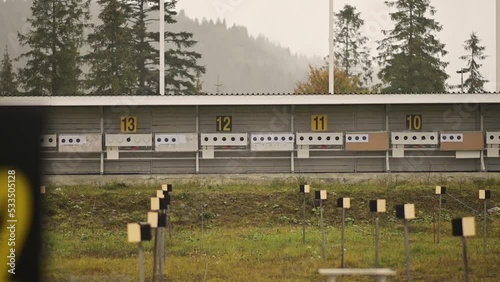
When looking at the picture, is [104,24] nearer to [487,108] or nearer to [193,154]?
[193,154]

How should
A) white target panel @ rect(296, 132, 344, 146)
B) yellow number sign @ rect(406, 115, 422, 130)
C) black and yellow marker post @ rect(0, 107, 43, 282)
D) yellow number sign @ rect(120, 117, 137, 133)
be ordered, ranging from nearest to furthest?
1. black and yellow marker post @ rect(0, 107, 43, 282)
2. white target panel @ rect(296, 132, 344, 146)
3. yellow number sign @ rect(120, 117, 137, 133)
4. yellow number sign @ rect(406, 115, 422, 130)

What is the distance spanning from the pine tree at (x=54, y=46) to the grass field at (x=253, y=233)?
2275 cm

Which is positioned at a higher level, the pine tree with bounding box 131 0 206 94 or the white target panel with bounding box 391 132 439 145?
the pine tree with bounding box 131 0 206 94

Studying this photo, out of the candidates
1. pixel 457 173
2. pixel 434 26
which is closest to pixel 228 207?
pixel 457 173

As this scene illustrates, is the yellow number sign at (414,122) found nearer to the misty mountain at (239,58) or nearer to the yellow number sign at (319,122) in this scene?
the yellow number sign at (319,122)

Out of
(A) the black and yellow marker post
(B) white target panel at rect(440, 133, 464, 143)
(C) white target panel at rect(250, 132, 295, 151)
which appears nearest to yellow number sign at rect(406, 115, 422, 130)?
(B) white target panel at rect(440, 133, 464, 143)

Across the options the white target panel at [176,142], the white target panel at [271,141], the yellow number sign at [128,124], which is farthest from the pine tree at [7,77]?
the white target panel at [271,141]

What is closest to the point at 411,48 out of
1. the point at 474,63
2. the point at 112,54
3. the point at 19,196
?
the point at 474,63

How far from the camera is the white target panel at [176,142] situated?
28266mm

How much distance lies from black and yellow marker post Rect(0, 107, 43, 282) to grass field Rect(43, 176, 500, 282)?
3.51 m

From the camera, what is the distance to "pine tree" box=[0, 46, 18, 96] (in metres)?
49.6

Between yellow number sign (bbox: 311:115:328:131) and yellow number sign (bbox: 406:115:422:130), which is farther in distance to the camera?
yellow number sign (bbox: 406:115:422:130)

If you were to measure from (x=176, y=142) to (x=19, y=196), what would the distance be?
23639mm

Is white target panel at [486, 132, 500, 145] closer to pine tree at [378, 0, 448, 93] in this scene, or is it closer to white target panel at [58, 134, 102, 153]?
white target panel at [58, 134, 102, 153]
